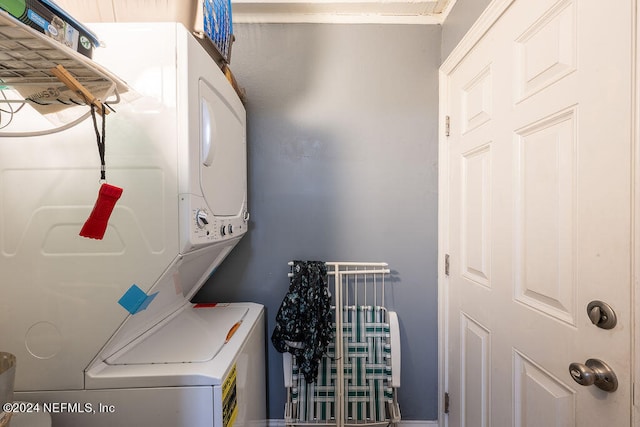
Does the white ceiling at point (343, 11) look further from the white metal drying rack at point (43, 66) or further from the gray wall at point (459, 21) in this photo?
the white metal drying rack at point (43, 66)

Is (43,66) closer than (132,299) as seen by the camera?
Yes

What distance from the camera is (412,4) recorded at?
4.33 ft

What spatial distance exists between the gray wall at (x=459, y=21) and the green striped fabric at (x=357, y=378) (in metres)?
1.49

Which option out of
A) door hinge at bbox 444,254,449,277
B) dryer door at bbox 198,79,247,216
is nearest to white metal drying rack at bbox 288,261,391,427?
door hinge at bbox 444,254,449,277

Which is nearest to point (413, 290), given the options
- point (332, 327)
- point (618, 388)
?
point (332, 327)

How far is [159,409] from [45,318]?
440mm

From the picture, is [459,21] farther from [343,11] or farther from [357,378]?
[357,378]

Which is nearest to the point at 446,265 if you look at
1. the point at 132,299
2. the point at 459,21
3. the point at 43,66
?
the point at 459,21

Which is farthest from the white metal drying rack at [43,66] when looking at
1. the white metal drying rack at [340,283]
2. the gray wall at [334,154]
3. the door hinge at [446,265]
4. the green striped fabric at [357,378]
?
the door hinge at [446,265]

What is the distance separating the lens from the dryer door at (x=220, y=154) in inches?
32.0

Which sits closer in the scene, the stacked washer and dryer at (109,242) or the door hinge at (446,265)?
the stacked washer and dryer at (109,242)

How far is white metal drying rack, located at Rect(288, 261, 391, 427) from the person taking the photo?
132 centimetres

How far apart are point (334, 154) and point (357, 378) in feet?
4.23

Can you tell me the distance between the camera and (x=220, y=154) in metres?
0.94
